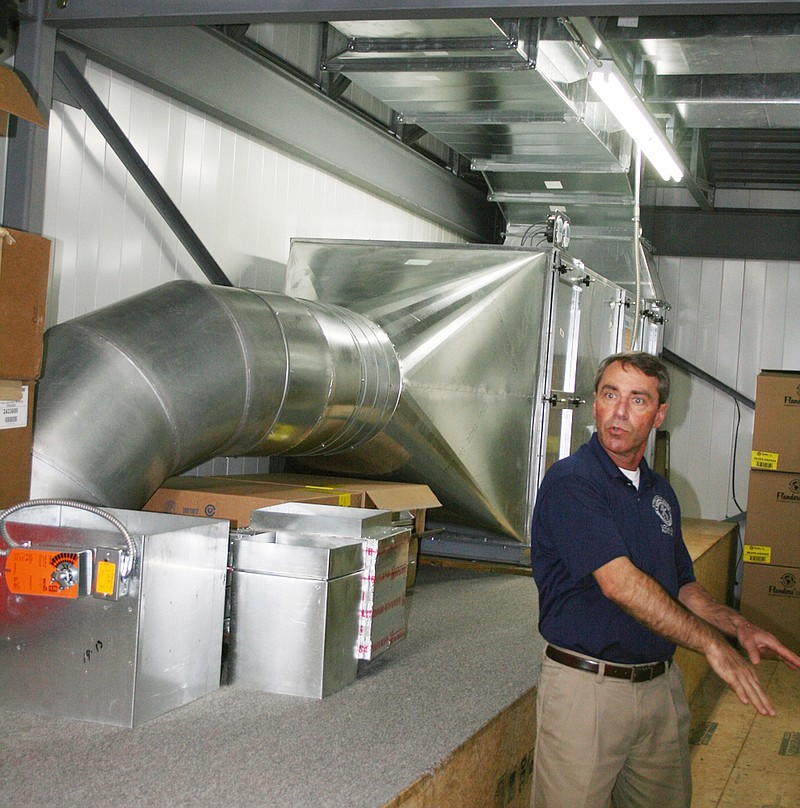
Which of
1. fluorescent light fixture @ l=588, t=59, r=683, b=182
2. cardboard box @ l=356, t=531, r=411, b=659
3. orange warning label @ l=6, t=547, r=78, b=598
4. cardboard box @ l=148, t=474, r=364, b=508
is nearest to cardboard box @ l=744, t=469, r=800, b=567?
fluorescent light fixture @ l=588, t=59, r=683, b=182

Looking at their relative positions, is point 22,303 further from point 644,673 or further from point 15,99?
point 644,673

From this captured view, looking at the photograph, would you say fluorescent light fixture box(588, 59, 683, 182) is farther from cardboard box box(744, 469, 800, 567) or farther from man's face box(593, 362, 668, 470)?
cardboard box box(744, 469, 800, 567)

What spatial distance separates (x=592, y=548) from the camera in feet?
7.13

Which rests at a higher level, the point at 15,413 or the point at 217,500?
the point at 15,413

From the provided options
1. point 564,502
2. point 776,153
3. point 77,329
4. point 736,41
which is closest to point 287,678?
point 564,502

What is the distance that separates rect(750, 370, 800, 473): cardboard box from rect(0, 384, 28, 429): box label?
4798mm

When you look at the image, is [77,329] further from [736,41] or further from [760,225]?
[760,225]

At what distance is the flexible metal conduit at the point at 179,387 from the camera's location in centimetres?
269

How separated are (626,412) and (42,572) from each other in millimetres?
1417

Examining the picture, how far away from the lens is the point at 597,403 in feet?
7.89

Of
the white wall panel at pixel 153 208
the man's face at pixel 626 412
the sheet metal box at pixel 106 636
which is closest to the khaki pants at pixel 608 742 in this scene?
the man's face at pixel 626 412

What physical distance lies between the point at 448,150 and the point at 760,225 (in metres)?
2.67

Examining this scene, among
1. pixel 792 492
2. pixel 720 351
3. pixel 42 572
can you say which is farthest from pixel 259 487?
pixel 720 351

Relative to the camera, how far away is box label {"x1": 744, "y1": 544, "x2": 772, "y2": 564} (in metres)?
6.36
